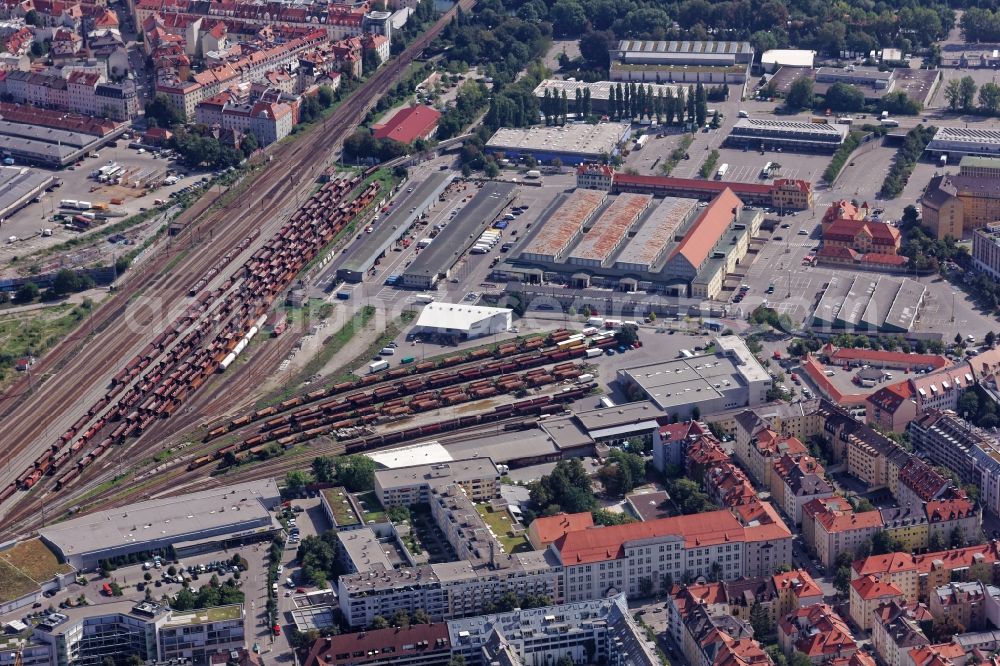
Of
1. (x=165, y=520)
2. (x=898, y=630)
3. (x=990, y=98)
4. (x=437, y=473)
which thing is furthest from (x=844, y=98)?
(x=898, y=630)

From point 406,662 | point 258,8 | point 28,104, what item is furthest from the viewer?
point 258,8

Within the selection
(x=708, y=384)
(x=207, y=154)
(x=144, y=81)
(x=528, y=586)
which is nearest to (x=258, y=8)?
(x=144, y=81)

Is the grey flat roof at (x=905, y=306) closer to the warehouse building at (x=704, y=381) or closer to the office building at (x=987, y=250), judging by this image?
the office building at (x=987, y=250)

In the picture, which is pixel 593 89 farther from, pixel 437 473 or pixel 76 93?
pixel 437 473

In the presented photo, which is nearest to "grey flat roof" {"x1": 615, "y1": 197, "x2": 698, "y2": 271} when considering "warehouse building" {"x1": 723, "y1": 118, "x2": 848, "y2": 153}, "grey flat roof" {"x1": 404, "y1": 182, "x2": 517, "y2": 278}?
"grey flat roof" {"x1": 404, "y1": 182, "x2": 517, "y2": 278}

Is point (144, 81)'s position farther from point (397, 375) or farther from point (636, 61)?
point (397, 375)

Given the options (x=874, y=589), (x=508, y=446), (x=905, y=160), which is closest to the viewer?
(x=874, y=589)
